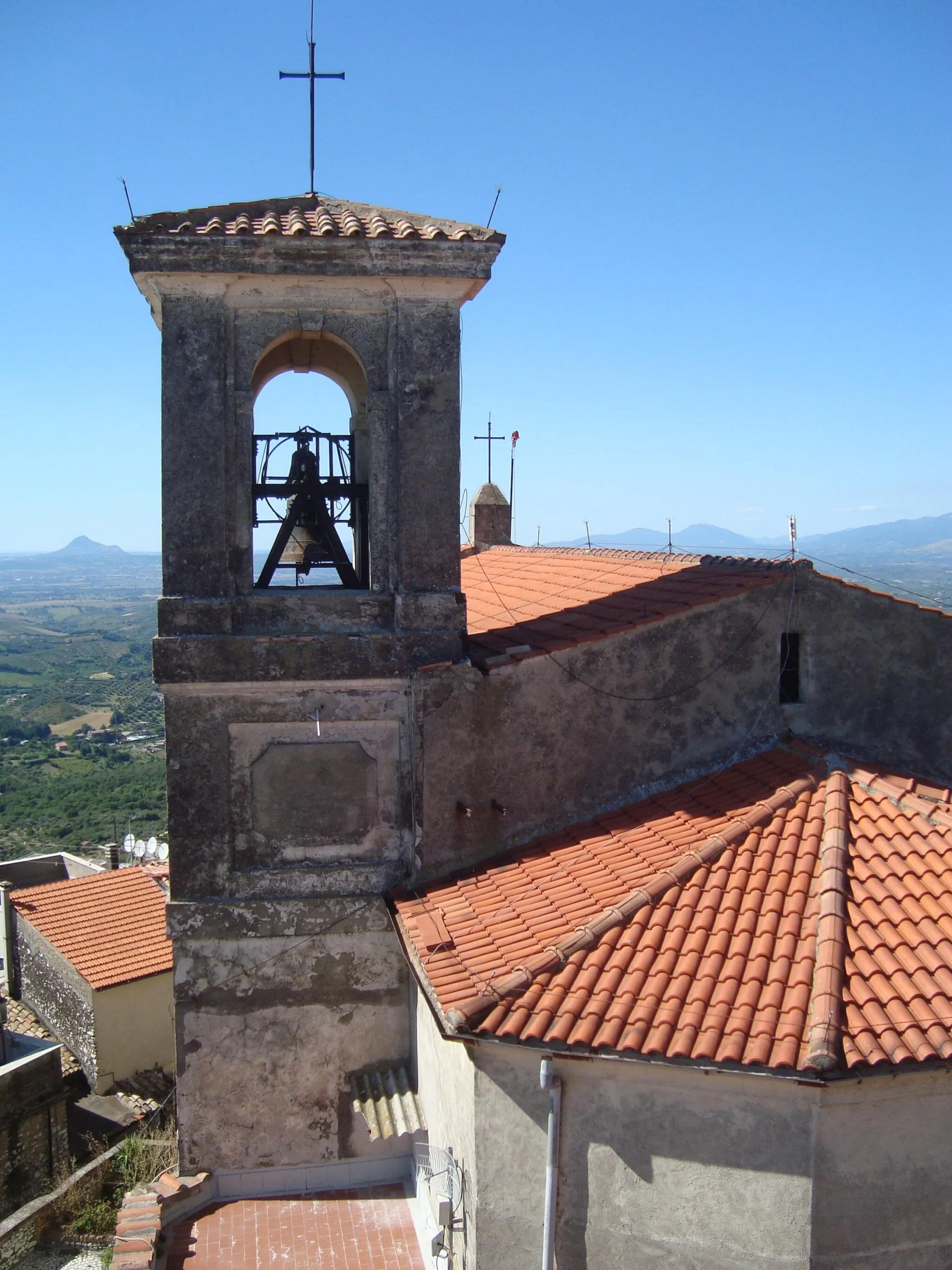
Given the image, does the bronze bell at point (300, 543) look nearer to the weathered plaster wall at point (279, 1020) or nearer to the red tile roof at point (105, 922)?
the weathered plaster wall at point (279, 1020)

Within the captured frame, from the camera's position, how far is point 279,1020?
8375 millimetres

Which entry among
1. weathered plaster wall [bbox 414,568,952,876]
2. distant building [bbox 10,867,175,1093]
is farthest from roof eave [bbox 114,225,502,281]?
distant building [bbox 10,867,175,1093]

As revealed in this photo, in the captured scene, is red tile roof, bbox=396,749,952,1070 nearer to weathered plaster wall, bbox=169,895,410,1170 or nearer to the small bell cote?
weathered plaster wall, bbox=169,895,410,1170

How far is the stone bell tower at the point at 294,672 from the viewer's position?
7.90 meters

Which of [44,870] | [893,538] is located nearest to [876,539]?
[893,538]

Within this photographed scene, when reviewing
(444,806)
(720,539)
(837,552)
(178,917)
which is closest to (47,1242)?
(178,917)

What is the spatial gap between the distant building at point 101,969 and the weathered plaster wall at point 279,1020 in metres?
8.42

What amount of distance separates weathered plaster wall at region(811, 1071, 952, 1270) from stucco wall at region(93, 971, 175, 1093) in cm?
1325

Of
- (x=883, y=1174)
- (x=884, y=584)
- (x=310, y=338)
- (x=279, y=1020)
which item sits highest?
(x=310, y=338)

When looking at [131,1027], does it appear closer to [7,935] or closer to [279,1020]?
[7,935]

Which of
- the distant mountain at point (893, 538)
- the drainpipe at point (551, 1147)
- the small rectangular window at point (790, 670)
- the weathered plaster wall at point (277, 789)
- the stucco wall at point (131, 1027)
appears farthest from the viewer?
the distant mountain at point (893, 538)

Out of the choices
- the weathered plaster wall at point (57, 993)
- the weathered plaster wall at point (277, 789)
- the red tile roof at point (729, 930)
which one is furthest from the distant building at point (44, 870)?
the red tile roof at point (729, 930)

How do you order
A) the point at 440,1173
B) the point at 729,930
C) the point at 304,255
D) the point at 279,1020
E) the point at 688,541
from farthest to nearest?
the point at 688,541, the point at 279,1020, the point at 304,255, the point at 440,1173, the point at 729,930

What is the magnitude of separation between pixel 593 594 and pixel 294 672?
3.37 m
